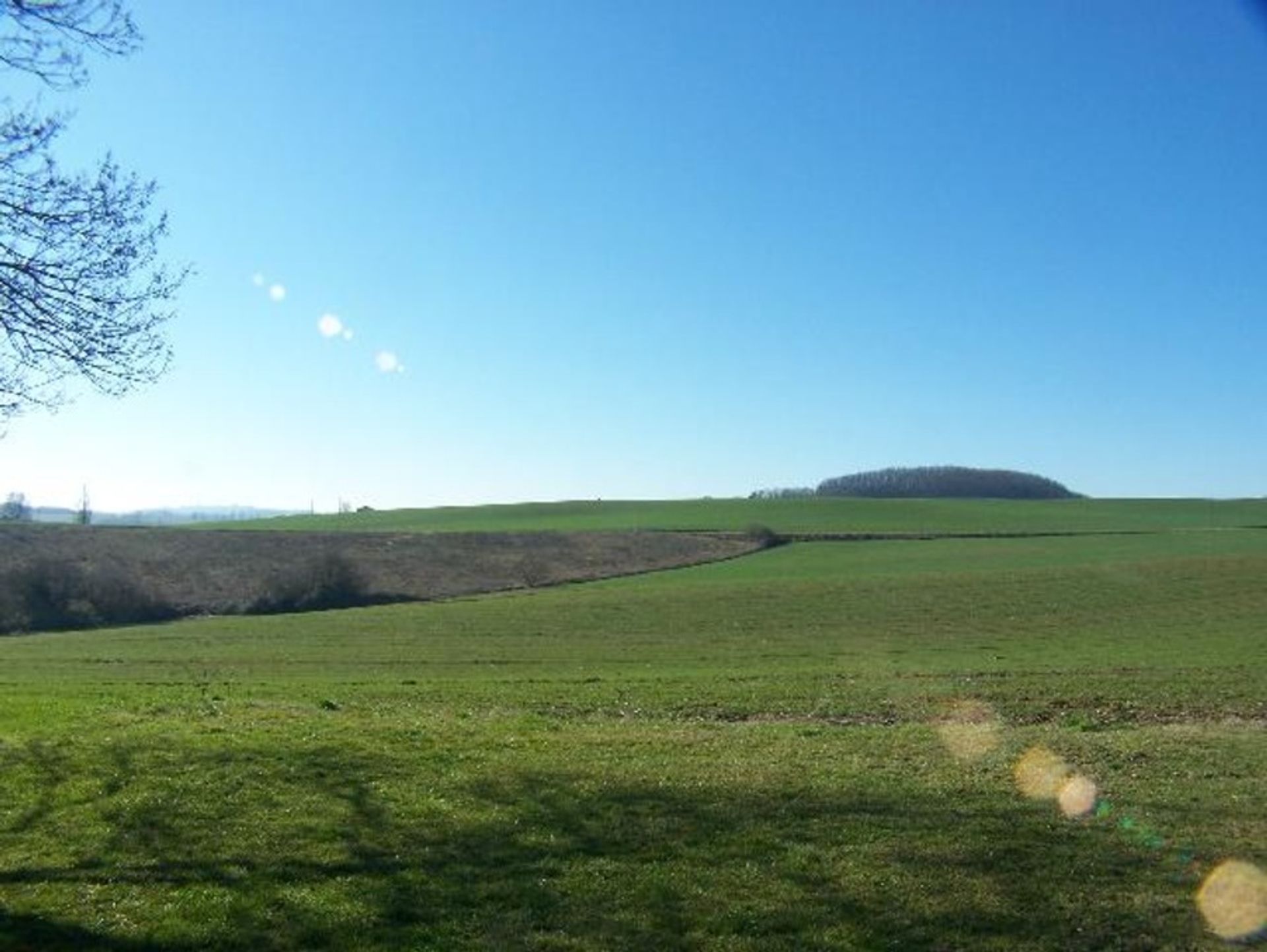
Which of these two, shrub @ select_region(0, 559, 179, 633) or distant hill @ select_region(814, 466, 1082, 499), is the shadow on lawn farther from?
distant hill @ select_region(814, 466, 1082, 499)

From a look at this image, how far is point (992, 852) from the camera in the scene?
27.0ft

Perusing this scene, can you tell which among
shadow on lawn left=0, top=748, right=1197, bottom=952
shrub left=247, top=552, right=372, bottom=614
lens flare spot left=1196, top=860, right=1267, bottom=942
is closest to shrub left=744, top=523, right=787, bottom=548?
shrub left=247, top=552, right=372, bottom=614

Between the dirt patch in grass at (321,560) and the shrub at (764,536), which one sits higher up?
the shrub at (764,536)

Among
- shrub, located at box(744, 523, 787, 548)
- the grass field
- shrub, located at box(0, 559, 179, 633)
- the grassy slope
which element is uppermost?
the grassy slope

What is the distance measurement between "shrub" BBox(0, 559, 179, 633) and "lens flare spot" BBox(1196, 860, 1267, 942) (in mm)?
52719

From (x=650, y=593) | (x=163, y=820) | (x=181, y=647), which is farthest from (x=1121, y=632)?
(x=163, y=820)

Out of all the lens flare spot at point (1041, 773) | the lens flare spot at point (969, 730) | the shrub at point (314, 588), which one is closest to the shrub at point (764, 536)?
the shrub at point (314, 588)

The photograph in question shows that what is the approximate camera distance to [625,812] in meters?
9.61

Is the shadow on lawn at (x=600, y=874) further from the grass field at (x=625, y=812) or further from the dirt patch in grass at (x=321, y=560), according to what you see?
the dirt patch in grass at (x=321, y=560)

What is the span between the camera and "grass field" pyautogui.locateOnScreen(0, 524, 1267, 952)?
7.14m

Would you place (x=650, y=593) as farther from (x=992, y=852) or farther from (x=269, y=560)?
(x=992, y=852)

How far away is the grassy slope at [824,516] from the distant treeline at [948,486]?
42.3ft

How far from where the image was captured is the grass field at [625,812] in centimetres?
714

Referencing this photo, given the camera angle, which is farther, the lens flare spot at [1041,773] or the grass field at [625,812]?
the lens flare spot at [1041,773]
